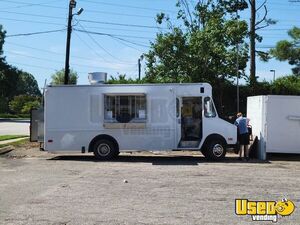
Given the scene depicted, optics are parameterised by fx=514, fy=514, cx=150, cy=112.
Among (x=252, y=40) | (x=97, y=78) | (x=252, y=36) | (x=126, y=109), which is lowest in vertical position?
(x=126, y=109)

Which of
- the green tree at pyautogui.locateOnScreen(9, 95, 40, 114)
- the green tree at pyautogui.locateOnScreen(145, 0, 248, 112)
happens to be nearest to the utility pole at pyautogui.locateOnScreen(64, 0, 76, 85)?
the green tree at pyautogui.locateOnScreen(145, 0, 248, 112)

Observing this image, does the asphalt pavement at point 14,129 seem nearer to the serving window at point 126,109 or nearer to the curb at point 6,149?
the curb at point 6,149

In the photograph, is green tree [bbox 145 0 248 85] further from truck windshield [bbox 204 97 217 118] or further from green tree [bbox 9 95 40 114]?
green tree [bbox 9 95 40 114]

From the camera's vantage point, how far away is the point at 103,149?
18.1 m

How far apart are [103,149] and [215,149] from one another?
12.9ft

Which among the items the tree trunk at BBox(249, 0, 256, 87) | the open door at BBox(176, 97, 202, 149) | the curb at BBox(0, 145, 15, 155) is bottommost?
the curb at BBox(0, 145, 15, 155)

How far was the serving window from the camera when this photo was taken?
18016mm

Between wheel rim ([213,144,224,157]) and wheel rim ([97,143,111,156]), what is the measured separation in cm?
370

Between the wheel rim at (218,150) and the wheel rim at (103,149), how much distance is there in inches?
146

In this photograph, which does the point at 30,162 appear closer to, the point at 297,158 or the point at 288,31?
the point at 297,158

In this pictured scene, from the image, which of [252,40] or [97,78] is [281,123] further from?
[252,40]

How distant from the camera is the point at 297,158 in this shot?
18906 millimetres

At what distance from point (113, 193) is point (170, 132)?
7.62 m

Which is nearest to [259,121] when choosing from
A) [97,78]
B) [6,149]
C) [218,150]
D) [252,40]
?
[218,150]
